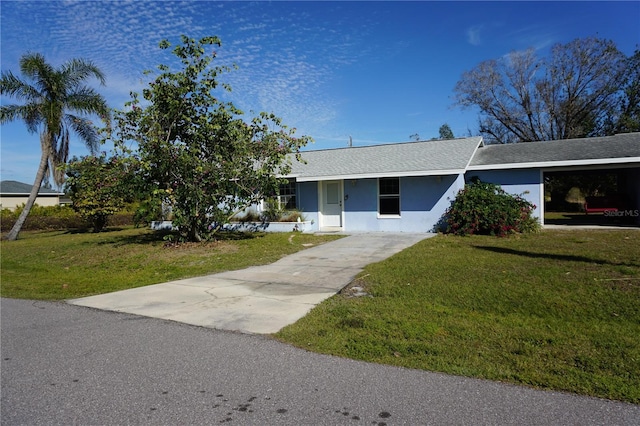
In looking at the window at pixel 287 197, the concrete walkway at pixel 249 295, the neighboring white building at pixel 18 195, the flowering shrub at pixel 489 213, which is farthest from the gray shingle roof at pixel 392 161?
the neighboring white building at pixel 18 195

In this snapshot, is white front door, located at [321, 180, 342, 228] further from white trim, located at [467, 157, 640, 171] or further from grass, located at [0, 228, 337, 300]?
white trim, located at [467, 157, 640, 171]

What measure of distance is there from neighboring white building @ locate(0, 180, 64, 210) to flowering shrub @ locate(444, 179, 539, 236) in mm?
32168

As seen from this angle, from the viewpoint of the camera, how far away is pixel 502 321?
5.36m

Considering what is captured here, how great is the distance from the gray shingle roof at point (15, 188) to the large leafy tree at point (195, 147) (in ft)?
98.7

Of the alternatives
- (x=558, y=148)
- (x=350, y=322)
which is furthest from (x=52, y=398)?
(x=558, y=148)

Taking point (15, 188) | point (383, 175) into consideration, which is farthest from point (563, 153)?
point (15, 188)

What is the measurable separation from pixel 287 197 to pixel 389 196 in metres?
4.95

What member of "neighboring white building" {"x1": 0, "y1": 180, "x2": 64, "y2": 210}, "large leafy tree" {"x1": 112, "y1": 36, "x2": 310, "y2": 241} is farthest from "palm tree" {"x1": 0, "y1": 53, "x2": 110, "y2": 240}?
"neighboring white building" {"x1": 0, "y1": 180, "x2": 64, "y2": 210}

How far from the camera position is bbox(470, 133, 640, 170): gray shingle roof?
567 inches

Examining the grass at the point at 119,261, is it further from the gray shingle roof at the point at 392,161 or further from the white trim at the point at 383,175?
the gray shingle roof at the point at 392,161

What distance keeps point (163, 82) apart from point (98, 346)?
10.1 meters

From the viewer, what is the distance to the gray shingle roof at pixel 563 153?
1440 centimetres

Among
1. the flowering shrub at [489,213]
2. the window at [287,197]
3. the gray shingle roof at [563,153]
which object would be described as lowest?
the flowering shrub at [489,213]

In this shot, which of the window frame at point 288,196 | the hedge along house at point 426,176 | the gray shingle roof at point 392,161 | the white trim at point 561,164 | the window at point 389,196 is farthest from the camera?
the window frame at point 288,196
